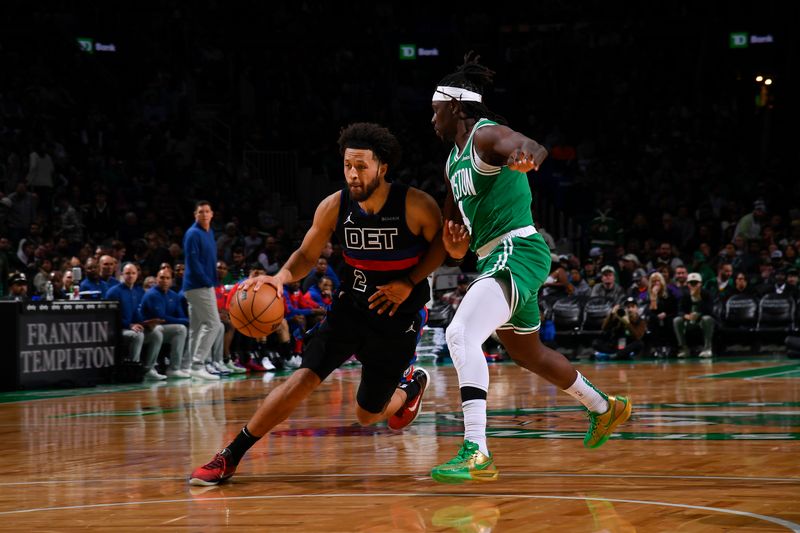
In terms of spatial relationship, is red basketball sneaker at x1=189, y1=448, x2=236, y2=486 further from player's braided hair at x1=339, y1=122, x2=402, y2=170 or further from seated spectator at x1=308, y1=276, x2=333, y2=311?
seated spectator at x1=308, y1=276, x2=333, y2=311

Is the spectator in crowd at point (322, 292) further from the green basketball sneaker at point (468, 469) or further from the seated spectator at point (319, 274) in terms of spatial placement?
the green basketball sneaker at point (468, 469)

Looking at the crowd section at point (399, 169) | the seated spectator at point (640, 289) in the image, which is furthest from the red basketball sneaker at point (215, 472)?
the seated spectator at point (640, 289)

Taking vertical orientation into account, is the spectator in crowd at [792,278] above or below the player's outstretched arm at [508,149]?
below

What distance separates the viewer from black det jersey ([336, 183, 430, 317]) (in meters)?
5.63

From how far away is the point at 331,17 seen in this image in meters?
26.8

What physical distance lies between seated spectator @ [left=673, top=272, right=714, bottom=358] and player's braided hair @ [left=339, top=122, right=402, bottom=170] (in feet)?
40.2

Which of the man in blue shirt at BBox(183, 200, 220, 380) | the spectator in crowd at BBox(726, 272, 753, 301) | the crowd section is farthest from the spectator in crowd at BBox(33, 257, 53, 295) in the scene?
the spectator in crowd at BBox(726, 272, 753, 301)

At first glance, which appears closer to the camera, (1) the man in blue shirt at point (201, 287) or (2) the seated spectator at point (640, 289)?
(1) the man in blue shirt at point (201, 287)

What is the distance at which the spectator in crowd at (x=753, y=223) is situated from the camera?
19766 mm

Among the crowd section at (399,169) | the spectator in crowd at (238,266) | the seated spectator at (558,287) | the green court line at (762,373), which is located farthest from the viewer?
the seated spectator at (558,287)

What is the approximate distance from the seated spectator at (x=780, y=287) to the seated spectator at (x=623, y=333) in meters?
1.95

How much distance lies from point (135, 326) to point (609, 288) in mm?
7840

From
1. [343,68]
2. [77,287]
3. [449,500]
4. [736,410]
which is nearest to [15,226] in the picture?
[77,287]

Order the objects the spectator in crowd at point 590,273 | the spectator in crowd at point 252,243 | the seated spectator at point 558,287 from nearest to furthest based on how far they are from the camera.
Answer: the seated spectator at point 558,287, the spectator in crowd at point 590,273, the spectator in crowd at point 252,243
